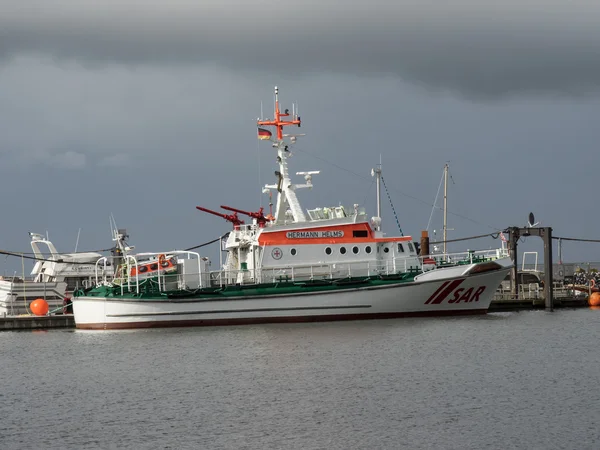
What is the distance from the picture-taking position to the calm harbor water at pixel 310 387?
71.2 ft

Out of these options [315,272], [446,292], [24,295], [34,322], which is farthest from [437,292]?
[24,295]

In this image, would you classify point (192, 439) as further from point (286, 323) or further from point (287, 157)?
point (287, 157)

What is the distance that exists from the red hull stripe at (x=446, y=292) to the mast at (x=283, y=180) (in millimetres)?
6687

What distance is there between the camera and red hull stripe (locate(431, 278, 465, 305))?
42.2m

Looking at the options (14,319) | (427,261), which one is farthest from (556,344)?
(14,319)

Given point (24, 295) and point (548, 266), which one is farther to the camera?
point (24, 295)

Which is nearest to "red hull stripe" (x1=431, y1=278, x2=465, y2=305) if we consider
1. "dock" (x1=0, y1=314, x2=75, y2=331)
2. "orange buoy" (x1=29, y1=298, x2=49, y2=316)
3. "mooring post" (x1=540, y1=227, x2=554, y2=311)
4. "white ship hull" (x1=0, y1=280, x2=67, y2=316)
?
"mooring post" (x1=540, y1=227, x2=554, y2=311)

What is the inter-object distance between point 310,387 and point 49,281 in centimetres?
2914

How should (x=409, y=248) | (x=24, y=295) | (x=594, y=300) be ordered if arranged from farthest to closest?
(x=594, y=300) < (x=24, y=295) < (x=409, y=248)

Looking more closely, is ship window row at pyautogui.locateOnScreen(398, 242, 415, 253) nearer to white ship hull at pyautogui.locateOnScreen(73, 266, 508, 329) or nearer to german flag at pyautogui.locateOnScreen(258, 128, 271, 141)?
white ship hull at pyautogui.locateOnScreen(73, 266, 508, 329)

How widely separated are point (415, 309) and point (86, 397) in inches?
737

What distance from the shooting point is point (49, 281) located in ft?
173

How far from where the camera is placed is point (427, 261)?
44.5m

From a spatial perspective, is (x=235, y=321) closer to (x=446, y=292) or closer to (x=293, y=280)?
(x=293, y=280)
